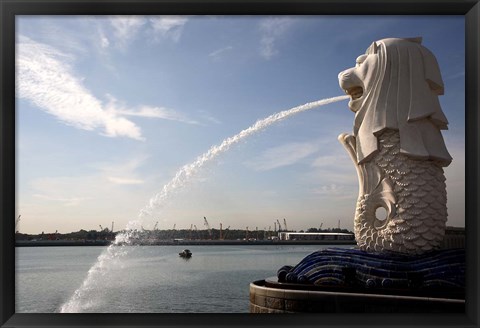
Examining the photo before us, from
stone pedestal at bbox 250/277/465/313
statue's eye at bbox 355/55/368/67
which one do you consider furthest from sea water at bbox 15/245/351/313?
statue's eye at bbox 355/55/368/67

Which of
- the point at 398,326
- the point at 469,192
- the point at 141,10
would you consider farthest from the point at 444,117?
the point at 141,10

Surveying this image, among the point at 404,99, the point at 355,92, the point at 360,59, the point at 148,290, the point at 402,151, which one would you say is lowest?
the point at 148,290

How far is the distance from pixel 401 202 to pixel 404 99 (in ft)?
5.66

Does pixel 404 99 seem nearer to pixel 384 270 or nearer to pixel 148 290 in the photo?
pixel 384 270

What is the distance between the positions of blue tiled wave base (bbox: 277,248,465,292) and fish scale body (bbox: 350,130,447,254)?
27cm

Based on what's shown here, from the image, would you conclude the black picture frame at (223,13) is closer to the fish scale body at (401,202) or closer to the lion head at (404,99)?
the fish scale body at (401,202)

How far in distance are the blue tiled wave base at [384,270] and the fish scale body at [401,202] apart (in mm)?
267

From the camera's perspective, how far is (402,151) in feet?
32.4

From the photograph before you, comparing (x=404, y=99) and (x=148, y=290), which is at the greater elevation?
(x=404, y=99)

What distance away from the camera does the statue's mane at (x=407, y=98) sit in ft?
32.5

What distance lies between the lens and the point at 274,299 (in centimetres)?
994

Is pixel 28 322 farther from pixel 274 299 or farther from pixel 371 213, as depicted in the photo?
pixel 371 213

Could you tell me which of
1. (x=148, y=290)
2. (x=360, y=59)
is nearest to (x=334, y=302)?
(x=360, y=59)

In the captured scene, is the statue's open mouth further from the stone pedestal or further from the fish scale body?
the stone pedestal
